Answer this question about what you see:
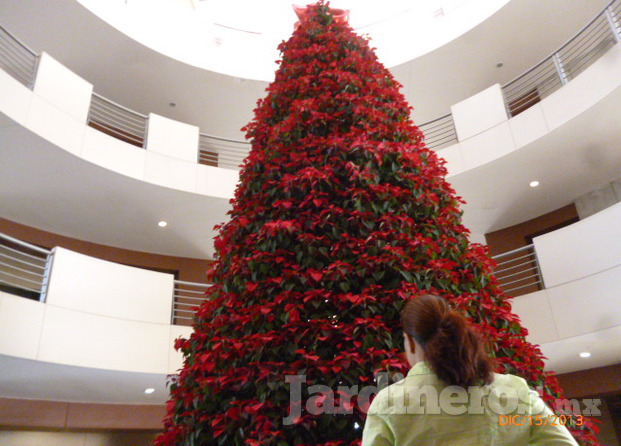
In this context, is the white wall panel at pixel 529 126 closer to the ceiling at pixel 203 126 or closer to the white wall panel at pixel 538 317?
the ceiling at pixel 203 126

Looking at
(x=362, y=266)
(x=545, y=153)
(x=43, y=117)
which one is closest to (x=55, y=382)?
(x=43, y=117)

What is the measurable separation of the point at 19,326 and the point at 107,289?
155 cm

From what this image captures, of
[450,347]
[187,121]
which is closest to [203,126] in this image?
[187,121]

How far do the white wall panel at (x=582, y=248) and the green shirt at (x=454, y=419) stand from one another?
25.2 ft

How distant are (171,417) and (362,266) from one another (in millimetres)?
1472

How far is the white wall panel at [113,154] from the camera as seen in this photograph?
31.1 feet

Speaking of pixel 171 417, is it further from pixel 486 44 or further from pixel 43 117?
pixel 486 44

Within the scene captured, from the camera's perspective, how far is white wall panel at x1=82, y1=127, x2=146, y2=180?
9477 millimetres

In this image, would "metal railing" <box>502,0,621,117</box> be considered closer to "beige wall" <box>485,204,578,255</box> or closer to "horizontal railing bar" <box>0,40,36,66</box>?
"beige wall" <box>485,204,578,255</box>

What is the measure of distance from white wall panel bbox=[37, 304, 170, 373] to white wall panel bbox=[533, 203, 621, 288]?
6913 mm

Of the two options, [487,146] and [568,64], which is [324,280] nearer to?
[487,146]

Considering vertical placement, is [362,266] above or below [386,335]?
above

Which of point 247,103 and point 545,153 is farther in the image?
point 247,103

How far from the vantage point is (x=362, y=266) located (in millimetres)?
2750
